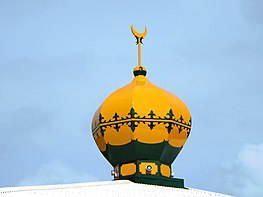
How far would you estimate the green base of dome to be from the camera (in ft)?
96.3

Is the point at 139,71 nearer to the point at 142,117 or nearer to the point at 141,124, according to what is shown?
the point at 142,117

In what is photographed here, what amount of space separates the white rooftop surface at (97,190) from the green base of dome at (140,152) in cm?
196

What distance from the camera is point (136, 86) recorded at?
30.0 metres

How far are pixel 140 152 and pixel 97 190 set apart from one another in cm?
400

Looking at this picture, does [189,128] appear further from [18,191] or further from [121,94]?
[18,191]

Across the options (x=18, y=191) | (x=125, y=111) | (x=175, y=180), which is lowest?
(x=18, y=191)

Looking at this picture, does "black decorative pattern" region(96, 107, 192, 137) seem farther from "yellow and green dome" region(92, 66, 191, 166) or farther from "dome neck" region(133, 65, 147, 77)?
"dome neck" region(133, 65, 147, 77)

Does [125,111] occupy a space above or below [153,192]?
above

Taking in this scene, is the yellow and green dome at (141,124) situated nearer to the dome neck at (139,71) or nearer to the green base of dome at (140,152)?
the green base of dome at (140,152)

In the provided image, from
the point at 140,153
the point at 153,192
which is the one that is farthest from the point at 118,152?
the point at 153,192

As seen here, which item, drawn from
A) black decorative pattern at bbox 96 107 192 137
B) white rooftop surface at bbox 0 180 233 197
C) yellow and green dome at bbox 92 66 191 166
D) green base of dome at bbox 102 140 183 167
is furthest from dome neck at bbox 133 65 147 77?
white rooftop surface at bbox 0 180 233 197

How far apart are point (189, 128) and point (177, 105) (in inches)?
34.0

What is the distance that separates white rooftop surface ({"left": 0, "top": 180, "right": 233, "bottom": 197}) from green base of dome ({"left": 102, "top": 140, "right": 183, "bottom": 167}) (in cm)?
196

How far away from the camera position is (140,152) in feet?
96.4
